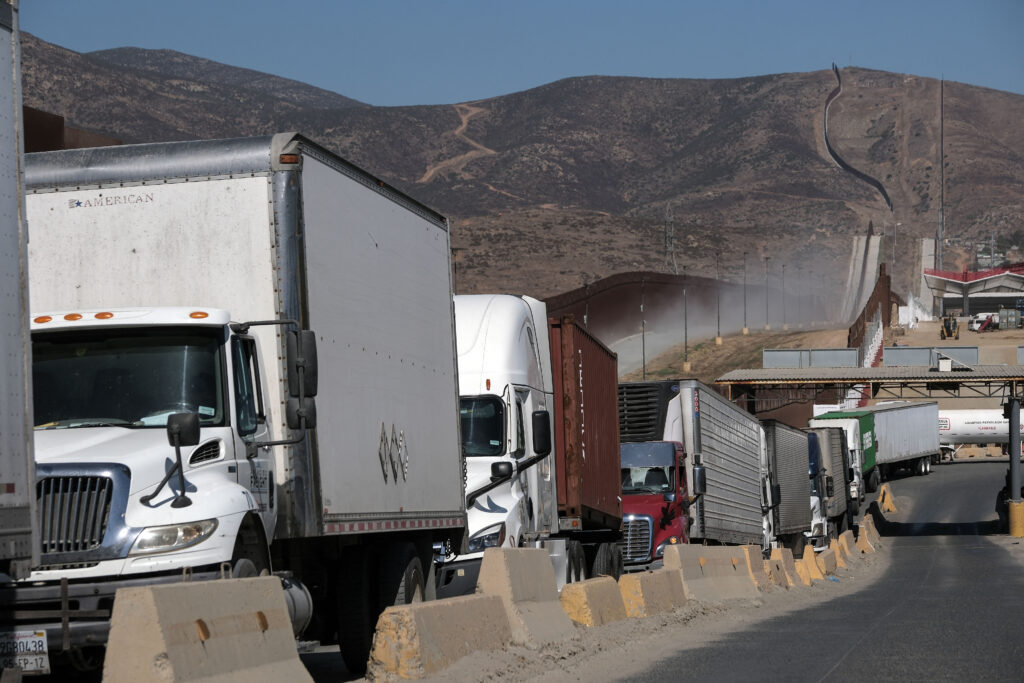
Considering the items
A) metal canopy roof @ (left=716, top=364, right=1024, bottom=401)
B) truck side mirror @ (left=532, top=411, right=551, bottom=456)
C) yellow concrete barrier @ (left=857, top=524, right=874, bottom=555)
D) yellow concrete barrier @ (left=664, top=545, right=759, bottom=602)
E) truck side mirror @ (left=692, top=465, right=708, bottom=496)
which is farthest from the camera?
metal canopy roof @ (left=716, top=364, right=1024, bottom=401)

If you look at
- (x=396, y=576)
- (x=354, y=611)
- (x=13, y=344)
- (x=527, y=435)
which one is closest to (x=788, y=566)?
(x=527, y=435)

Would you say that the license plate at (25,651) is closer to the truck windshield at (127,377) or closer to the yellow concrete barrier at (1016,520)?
the truck windshield at (127,377)

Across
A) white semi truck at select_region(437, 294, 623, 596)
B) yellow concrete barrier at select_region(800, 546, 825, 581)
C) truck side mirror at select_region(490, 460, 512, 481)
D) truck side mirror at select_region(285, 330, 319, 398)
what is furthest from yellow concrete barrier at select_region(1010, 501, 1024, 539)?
truck side mirror at select_region(285, 330, 319, 398)

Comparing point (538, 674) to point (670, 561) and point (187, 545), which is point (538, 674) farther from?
point (670, 561)

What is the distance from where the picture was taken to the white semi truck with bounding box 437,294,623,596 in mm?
15656

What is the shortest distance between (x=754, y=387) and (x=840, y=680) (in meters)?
54.8

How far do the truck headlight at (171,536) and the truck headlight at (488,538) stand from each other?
698 centimetres

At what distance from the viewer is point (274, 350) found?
988 centimetres

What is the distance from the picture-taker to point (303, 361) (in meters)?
9.29

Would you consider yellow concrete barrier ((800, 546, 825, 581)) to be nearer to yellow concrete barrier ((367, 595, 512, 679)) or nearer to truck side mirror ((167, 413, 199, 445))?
yellow concrete barrier ((367, 595, 512, 679))

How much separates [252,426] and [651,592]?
8.71 meters

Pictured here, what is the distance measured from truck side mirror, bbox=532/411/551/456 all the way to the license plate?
8.23 metres

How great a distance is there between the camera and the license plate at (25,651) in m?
8.17

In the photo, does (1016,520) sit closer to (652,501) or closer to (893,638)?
(652,501)
